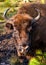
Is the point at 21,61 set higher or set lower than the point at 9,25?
lower

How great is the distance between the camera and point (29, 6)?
8.10m

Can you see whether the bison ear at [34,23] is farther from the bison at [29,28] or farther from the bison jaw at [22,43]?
the bison jaw at [22,43]

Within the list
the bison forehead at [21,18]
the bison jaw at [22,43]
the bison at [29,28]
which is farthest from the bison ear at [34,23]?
the bison jaw at [22,43]

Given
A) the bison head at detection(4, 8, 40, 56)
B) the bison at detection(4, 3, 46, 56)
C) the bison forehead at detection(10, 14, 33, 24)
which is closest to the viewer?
the bison head at detection(4, 8, 40, 56)

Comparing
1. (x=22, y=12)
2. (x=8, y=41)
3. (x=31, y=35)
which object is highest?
(x=22, y=12)

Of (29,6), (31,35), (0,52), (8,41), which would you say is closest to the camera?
(31,35)

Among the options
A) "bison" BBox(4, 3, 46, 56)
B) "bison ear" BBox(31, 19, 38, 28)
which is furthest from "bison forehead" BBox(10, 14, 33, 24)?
"bison ear" BBox(31, 19, 38, 28)

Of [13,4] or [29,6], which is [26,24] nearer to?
[29,6]

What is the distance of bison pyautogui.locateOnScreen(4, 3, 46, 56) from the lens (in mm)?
6926

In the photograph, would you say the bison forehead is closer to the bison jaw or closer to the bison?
the bison

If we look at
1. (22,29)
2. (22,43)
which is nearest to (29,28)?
(22,29)

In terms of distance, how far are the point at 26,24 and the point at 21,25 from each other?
15 cm

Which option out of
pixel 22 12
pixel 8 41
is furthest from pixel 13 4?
pixel 22 12

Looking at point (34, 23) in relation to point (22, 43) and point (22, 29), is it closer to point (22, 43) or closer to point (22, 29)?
point (22, 29)
